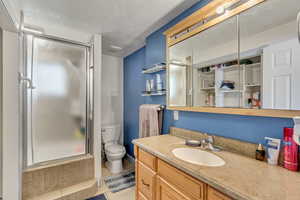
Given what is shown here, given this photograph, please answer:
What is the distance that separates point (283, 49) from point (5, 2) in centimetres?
208

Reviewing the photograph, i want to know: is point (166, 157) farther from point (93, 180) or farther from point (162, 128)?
point (93, 180)

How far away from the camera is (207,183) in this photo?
755 mm

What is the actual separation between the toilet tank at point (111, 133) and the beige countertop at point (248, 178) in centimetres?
204

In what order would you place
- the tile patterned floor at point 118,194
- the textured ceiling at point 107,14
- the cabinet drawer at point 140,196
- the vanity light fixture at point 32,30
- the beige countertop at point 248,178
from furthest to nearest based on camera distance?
1. the tile patterned floor at point 118,194
2. the vanity light fixture at point 32,30
3. the textured ceiling at point 107,14
4. the cabinet drawer at point 140,196
5. the beige countertop at point 248,178

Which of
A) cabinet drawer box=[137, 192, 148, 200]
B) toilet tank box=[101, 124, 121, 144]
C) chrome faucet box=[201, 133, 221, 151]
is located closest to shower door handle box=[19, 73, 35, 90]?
toilet tank box=[101, 124, 121, 144]

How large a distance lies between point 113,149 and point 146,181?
1320mm

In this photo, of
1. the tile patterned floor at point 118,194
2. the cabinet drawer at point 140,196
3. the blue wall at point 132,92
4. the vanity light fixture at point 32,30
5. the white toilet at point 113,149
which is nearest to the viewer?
the cabinet drawer at point 140,196

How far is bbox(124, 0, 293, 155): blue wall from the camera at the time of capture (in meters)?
1.00

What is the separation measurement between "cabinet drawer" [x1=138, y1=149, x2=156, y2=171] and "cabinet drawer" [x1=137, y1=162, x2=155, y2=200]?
1.8 inches

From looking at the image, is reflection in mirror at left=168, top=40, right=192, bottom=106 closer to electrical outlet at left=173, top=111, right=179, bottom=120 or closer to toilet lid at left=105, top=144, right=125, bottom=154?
electrical outlet at left=173, top=111, right=179, bottom=120

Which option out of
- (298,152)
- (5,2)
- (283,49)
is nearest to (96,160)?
(5,2)

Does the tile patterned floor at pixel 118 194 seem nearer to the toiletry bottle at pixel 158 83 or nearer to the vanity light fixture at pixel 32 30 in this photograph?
the toiletry bottle at pixel 158 83

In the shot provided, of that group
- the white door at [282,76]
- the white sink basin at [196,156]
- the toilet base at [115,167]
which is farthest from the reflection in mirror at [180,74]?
the toilet base at [115,167]

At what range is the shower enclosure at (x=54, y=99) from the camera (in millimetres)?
1671
